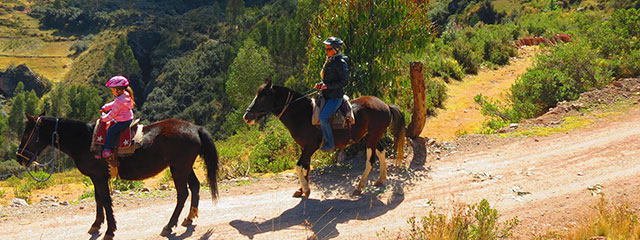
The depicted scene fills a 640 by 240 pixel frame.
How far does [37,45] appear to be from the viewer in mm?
127938

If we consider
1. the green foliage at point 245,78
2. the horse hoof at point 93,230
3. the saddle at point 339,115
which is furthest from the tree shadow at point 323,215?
the green foliage at point 245,78

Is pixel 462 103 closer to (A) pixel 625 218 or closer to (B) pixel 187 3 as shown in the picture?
(A) pixel 625 218

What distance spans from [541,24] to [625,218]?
102 ft

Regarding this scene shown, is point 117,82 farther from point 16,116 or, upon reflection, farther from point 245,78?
point 16,116

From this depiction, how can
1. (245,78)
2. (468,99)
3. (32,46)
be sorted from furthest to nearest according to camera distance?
(32,46) < (245,78) < (468,99)

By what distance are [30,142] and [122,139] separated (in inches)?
56.4

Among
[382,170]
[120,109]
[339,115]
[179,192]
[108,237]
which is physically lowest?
[382,170]

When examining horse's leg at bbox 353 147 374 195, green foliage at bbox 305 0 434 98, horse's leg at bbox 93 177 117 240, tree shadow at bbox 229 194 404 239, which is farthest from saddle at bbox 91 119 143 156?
green foliage at bbox 305 0 434 98

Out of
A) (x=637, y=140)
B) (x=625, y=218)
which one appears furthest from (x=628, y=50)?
(x=625, y=218)

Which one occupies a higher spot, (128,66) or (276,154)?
(276,154)

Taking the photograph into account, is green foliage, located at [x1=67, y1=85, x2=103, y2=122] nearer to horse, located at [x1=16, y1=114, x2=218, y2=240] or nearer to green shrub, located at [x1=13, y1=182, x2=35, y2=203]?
green shrub, located at [x1=13, y1=182, x2=35, y2=203]

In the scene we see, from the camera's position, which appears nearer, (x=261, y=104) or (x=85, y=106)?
(x=261, y=104)

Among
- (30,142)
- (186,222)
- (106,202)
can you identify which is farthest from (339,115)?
(30,142)

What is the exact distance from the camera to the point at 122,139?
7008 mm
